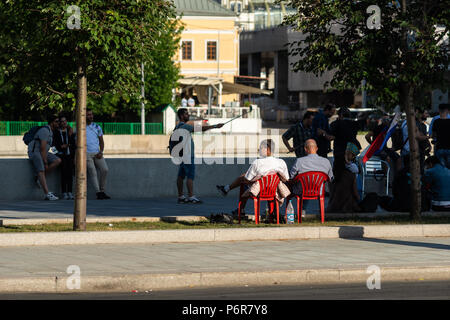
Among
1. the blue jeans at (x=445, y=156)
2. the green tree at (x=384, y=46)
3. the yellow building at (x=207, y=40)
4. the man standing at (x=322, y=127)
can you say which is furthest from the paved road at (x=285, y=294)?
the yellow building at (x=207, y=40)

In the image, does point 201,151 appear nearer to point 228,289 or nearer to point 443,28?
point 443,28

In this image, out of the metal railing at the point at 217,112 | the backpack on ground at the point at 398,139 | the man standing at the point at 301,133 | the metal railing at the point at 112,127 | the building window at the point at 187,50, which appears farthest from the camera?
the building window at the point at 187,50

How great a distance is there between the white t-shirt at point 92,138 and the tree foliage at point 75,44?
4.85 m

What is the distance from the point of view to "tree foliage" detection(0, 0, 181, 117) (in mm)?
11602

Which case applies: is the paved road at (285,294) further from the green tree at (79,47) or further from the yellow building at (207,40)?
the yellow building at (207,40)

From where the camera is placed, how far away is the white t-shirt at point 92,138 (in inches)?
699

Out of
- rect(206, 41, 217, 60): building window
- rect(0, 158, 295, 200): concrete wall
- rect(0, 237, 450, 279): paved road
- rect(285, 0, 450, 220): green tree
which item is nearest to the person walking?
rect(0, 158, 295, 200): concrete wall

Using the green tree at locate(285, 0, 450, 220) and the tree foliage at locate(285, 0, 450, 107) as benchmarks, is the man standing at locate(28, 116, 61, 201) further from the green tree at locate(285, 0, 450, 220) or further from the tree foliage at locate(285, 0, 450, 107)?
the tree foliage at locate(285, 0, 450, 107)

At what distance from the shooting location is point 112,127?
4847 centimetres

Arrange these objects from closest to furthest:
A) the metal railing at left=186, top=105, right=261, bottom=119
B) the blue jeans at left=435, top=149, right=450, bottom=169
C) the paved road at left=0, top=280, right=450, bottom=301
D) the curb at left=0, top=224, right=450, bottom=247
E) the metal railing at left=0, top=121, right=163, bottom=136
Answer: the paved road at left=0, top=280, right=450, bottom=301, the curb at left=0, top=224, right=450, bottom=247, the blue jeans at left=435, top=149, right=450, bottom=169, the metal railing at left=0, top=121, right=163, bottom=136, the metal railing at left=186, top=105, right=261, bottom=119

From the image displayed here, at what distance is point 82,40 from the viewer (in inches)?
462

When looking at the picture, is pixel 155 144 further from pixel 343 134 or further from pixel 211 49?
pixel 211 49

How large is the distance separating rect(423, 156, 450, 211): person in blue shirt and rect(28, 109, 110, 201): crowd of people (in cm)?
633

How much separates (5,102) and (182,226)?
3814 centimetres
